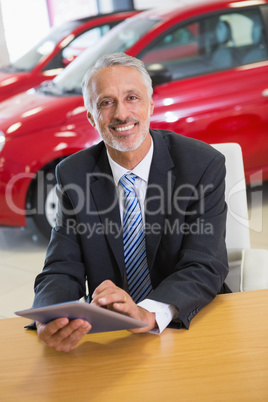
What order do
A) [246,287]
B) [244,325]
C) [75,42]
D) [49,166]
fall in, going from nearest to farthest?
[244,325]
[246,287]
[49,166]
[75,42]

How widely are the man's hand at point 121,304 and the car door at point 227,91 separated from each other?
2481mm

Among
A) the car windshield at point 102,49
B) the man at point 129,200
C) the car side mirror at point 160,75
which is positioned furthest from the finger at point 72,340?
the car windshield at point 102,49

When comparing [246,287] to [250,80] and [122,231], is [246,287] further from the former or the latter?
[250,80]

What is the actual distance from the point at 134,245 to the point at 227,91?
2.44 meters

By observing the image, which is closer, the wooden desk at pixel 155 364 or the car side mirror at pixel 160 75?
the wooden desk at pixel 155 364

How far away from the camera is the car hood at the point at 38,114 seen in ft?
12.5

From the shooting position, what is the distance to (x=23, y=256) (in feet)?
13.0

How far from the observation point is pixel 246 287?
1761 millimetres

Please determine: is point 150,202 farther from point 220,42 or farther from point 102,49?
point 220,42

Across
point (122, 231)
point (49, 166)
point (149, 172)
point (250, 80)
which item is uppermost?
point (149, 172)

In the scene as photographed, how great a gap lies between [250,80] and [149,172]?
2.44 metres

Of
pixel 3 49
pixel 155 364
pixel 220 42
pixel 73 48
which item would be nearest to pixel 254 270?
pixel 155 364

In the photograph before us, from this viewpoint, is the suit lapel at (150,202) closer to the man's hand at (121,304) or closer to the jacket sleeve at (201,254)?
the jacket sleeve at (201,254)

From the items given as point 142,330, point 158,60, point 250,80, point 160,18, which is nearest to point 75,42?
point 158,60
